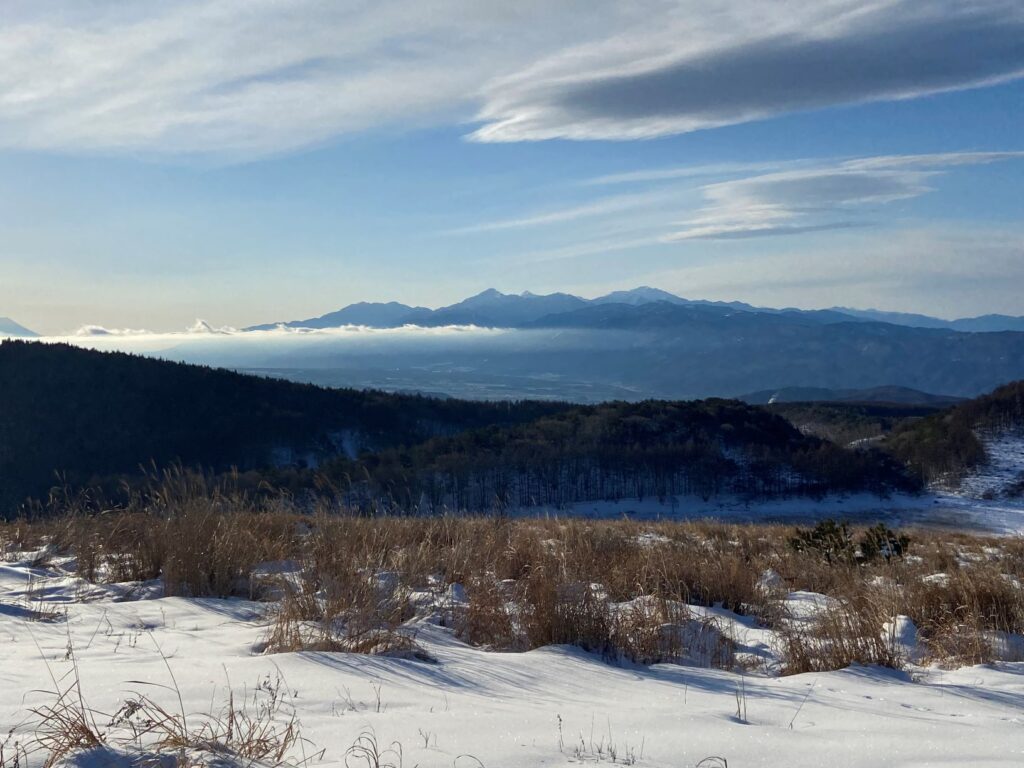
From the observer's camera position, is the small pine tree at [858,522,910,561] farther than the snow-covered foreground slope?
Yes

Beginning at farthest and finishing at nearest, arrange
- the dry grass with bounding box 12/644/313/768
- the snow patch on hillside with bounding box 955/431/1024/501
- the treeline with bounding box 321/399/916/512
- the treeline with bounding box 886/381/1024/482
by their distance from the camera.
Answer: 1. the treeline with bounding box 886/381/1024/482
2. the snow patch on hillside with bounding box 955/431/1024/501
3. the treeline with bounding box 321/399/916/512
4. the dry grass with bounding box 12/644/313/768

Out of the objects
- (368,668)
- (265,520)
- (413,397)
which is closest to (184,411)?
(413,397)

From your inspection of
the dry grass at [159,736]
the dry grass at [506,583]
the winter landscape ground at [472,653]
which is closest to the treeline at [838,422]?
the dry grass at [506,583]

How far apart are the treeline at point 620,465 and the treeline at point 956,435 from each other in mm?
4082

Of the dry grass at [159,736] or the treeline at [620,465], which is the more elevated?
the dry grass at [159,736]

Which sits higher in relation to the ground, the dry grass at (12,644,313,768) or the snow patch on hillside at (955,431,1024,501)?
the dry grass at (12,644,313,768)

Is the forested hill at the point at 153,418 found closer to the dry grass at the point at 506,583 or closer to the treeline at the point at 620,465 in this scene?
the treeline at the point at 620,465

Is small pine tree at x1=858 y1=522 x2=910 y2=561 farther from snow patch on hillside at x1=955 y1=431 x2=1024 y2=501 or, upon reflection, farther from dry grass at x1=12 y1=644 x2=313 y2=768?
snow patch on hillside at x1=955 y1=431 x2=1024 y2=501

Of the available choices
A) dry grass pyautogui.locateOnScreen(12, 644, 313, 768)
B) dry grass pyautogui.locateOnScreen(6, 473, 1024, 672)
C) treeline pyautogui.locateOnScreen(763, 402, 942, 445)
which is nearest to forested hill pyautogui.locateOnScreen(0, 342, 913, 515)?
treeline pyautogui.locateOnScreen(763, 402, 942, 445)

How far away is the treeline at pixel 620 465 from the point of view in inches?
2074

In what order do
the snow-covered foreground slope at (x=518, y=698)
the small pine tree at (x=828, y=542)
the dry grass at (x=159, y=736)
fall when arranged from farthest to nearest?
the small pine tree at (x=828, y=542) < the snow-covered foreground slope at (x=518, y=698) < the dry grass at (x=159, y=736)

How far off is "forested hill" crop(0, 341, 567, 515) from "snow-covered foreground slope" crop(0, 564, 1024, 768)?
67.1 m

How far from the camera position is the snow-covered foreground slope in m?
2.43

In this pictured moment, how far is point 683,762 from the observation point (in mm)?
2344
